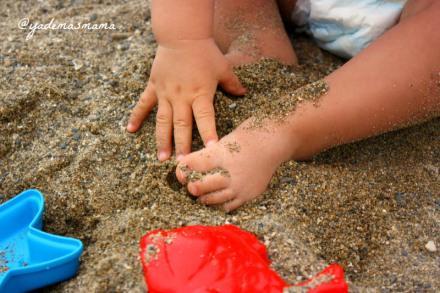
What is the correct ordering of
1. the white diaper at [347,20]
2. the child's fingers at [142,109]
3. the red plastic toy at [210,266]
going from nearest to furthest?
the red plastic toy at [210,266]
the child's fingers at [142,109]
the white diaper at [347,20]

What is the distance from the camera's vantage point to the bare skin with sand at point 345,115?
3.99ft

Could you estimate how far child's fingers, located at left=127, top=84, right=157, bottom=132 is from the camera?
1.37 meters

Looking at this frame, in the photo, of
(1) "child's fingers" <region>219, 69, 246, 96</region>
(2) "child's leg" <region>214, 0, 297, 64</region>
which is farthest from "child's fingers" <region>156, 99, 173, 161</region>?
(2) "child's leg" <region>214, 0, 297, 64</region>

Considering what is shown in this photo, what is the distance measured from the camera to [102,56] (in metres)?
1.62

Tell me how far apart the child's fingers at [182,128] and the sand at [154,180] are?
0.19ft

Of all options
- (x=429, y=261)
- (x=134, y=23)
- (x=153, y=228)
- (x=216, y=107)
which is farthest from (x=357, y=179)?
(x=134, y=23)

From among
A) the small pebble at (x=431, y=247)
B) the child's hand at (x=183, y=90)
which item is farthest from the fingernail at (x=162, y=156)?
the small pebble at (x=431, y=247)

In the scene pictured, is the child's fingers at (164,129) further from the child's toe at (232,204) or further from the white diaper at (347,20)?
the white diaper at (347,20)

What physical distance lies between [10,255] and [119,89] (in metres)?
0.48

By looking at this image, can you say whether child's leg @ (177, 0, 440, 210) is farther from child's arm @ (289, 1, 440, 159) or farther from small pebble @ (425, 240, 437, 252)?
small pebble @ (425, 240, 437, 252)

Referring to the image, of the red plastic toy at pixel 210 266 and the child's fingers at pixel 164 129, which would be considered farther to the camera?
the child's fingers at pixel 164 129

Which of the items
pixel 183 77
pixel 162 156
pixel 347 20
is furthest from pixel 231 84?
pixel 347 20

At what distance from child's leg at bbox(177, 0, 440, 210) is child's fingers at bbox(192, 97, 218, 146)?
0.15ft

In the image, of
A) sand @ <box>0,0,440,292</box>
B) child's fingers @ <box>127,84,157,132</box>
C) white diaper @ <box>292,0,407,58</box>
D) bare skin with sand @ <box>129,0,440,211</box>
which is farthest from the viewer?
white diaper @ <box>292,0,407,58</box>
